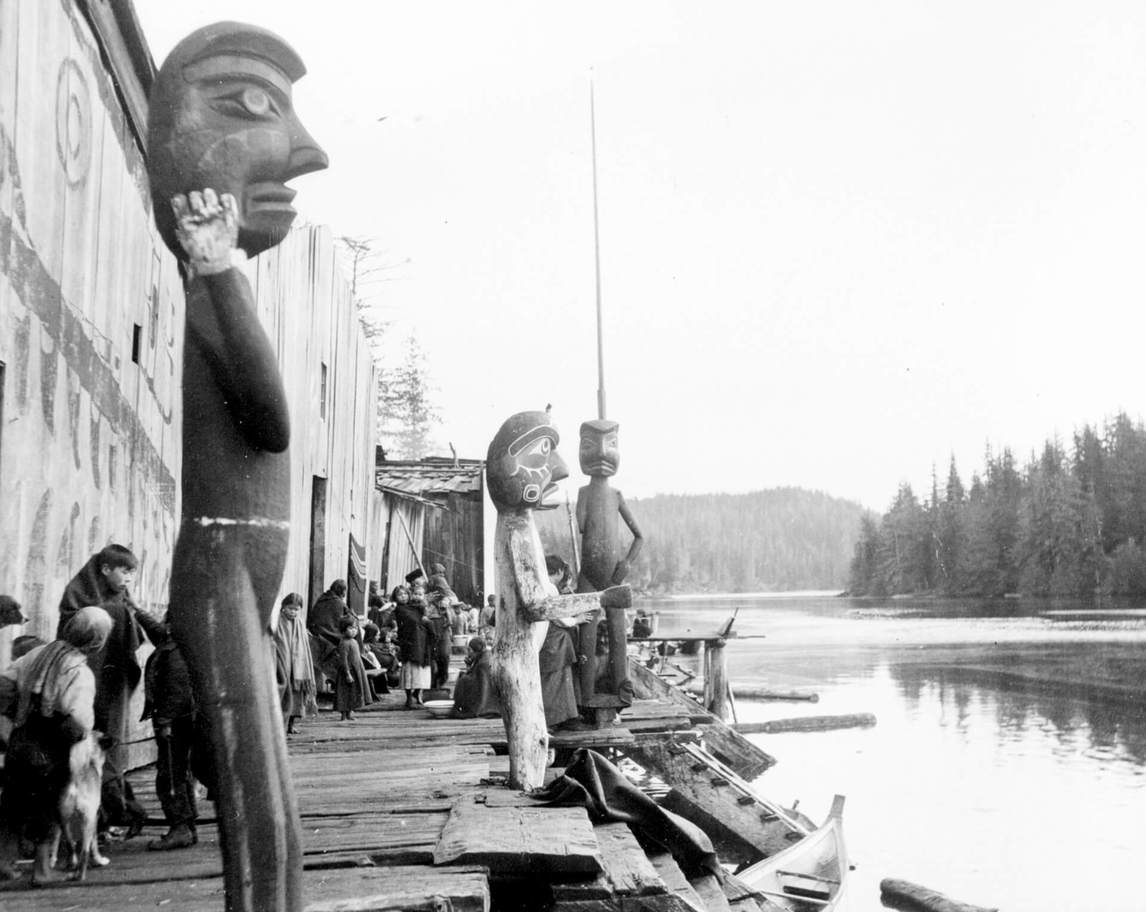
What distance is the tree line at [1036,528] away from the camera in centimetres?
8631

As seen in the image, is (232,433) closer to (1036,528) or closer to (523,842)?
(523,842)

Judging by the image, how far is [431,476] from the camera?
2623 centimetres

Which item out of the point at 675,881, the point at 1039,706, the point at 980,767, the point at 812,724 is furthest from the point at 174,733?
the point at 1039,706

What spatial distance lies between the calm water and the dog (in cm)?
1142

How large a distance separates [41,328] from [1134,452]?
3844 inches

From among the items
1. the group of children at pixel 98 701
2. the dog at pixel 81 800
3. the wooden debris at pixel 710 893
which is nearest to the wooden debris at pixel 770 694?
the group of children at pixel 98 701

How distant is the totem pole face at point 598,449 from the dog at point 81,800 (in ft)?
16.1

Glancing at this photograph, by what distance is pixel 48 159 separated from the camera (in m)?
6.29

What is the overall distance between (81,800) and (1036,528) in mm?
94032

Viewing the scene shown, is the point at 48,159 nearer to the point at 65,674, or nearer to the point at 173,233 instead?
the point at 65,674

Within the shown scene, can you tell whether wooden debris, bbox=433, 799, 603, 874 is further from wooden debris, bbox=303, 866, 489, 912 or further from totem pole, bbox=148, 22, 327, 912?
totem pole, bbox=148, 22, 327, 912

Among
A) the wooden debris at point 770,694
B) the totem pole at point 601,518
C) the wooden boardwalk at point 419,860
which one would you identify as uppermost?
the totem pole at point 601,518

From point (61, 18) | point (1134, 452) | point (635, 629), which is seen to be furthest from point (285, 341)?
point (1134, 452)

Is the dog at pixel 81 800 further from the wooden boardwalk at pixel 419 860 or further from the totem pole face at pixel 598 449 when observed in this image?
the totem pole face at pixel 598 449
